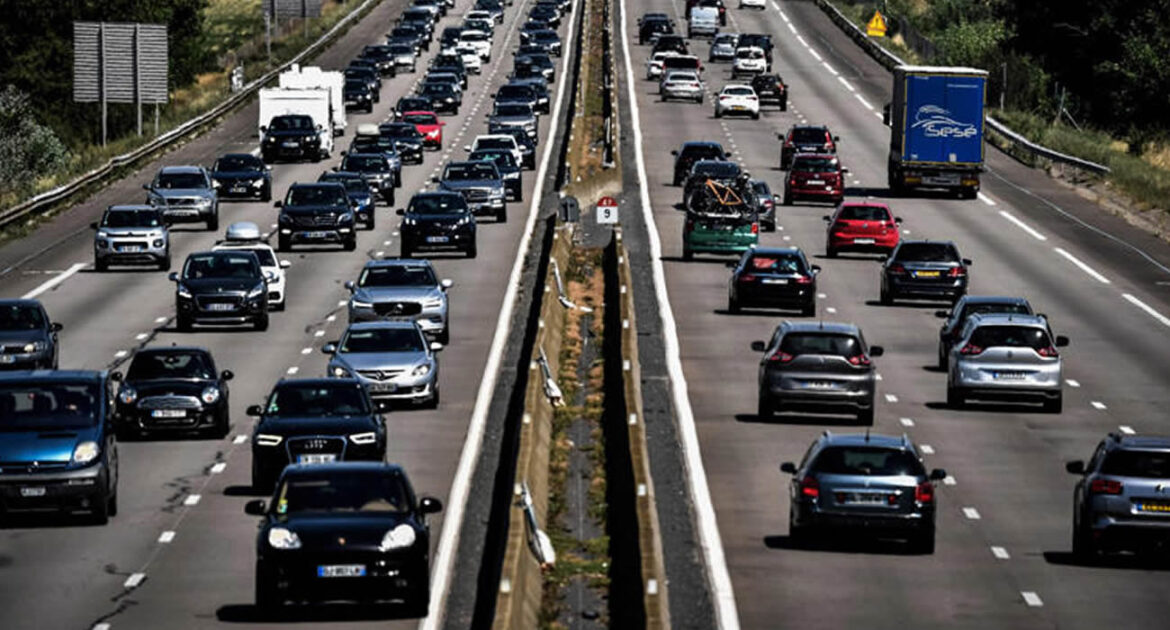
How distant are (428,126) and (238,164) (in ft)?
57.3

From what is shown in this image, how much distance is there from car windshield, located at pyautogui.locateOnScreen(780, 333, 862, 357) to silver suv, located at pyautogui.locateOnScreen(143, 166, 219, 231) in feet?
108

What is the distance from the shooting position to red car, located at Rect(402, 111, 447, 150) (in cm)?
9294

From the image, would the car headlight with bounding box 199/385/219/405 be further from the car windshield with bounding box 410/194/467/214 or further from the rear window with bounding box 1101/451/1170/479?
the car windshield with bounding box 410/194/467/214

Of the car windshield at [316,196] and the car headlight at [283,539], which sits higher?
the car headlight at [283,539]

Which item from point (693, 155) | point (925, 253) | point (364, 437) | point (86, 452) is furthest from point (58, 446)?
point (693, 155)

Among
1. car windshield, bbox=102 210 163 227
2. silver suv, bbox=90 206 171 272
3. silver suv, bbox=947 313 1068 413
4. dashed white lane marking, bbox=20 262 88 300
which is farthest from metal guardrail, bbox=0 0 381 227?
silver suv, bbox=947 313 1068 413

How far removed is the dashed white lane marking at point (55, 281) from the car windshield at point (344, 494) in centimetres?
3251

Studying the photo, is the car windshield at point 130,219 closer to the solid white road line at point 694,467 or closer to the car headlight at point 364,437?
the solid white road line at point 694,467

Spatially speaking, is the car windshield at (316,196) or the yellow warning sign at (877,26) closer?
the car windshield at (316,196)

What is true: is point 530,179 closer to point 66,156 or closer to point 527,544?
point 66,156

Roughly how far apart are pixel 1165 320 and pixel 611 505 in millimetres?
26088

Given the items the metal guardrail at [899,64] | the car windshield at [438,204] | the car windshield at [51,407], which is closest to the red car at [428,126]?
the metal guardrail at [899,64]

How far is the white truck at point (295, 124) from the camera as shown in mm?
87375

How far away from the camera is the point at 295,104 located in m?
89.6
